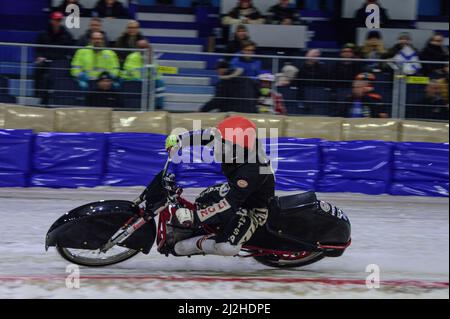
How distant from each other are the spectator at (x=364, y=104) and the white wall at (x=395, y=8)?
390 cm

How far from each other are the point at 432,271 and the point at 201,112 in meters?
5.99

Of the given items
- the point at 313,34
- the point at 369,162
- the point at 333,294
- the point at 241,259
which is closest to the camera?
the point at 333,294

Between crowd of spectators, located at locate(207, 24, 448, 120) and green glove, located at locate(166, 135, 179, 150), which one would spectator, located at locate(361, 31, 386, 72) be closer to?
crowd of spectators, located at locate(207, 24, 448, 120)

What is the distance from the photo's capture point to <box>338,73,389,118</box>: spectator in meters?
12.5

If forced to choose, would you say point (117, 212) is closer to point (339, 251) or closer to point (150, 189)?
point (150, 189)

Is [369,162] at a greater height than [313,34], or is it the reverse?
[313,34]

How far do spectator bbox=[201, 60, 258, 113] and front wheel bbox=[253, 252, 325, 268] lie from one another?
17.9 feet

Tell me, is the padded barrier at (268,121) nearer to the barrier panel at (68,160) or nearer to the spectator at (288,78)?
the spectator at (288,78)

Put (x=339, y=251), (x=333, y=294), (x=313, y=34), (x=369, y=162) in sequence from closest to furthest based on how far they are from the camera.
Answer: (x=333, y=294), (x=339, y=251), (x=369, y=162), (x=313, y=34)

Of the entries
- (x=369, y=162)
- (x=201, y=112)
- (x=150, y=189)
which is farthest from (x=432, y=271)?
(x=201, y=112)

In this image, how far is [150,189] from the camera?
21.8 feet

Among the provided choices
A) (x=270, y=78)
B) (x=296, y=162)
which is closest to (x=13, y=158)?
(x=270, y=78)

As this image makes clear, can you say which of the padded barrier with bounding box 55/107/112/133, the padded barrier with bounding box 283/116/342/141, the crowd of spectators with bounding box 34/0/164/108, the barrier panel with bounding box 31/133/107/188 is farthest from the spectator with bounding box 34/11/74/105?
the padded barrier with bounding box 283/116/342/141

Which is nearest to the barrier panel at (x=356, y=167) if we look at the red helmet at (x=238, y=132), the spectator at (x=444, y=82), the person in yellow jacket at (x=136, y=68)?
the spectator at (x=444, y=82)
